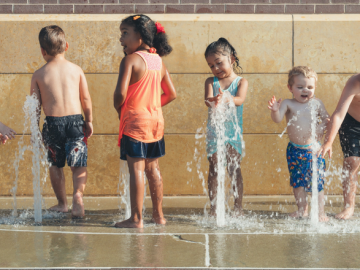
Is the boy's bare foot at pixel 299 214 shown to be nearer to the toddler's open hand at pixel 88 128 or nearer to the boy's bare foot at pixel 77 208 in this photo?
the boy's bare foot at pixel 77 208

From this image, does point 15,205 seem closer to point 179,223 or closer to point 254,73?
point 179,223

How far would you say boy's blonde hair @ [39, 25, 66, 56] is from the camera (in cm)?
412

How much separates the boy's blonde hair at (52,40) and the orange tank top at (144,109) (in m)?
0.90

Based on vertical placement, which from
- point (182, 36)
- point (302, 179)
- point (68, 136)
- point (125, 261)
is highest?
point (182, 36)

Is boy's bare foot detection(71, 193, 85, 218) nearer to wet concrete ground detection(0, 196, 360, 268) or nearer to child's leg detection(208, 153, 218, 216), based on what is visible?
wet concrete ground detection(0, 196, 360, 268)

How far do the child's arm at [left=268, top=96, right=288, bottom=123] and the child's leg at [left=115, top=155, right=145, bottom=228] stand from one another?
3.99 feet

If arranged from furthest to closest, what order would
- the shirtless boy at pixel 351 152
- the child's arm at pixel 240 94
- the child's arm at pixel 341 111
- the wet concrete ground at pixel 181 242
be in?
the shirtless boy at pixel 351 152 → the child's arm at pixel 240 94 → the child's arm at pixel 341 111 → the wet concrete ground at pixel 181 242

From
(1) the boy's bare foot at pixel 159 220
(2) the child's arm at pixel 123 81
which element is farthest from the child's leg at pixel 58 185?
(2) the child's arm at pixel 123 81

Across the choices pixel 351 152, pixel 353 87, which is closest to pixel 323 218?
pixel 351 152

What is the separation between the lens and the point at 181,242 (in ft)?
10.4

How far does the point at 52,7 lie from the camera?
5301mm

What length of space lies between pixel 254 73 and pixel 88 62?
187 centimetres

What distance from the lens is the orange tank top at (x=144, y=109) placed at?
363cm

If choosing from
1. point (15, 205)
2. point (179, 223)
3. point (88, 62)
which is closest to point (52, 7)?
point (88, 62)
